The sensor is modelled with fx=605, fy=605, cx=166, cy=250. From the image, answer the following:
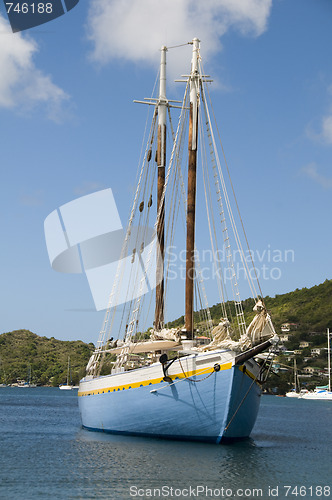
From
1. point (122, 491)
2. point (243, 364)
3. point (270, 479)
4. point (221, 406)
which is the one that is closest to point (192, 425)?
point (221, 406)

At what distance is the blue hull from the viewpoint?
28.7m

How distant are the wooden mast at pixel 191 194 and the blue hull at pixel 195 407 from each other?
4.08m

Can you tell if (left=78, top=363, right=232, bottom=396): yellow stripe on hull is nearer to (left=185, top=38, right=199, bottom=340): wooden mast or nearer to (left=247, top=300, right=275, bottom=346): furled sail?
(left=247, top=300, right=275, bottom=346): furled sail

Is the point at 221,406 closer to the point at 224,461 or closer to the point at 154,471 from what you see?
the point at 224,461

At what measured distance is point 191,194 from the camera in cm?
3556

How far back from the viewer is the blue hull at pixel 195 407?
28672 millimetres

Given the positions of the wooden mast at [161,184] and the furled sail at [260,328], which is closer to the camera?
the furled sail at [260,328]

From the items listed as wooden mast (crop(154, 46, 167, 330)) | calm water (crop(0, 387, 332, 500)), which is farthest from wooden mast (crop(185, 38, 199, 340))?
calm water (crop(0, 387, 332, 500))

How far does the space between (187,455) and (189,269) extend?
10975mm

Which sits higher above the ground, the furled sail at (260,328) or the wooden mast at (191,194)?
the wooden mast at (191,194)

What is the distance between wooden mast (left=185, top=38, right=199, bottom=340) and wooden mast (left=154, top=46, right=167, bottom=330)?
656 centimetres

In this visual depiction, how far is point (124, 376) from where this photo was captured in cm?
3297

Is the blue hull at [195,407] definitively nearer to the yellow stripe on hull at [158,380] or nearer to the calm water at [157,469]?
the yellow stripe on hull at [158,380]

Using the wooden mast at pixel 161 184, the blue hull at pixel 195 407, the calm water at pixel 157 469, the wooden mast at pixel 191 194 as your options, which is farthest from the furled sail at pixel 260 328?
the wooden mast at pixel 161 184
